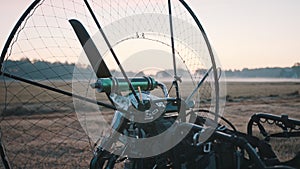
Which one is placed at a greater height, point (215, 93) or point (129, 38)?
point (129, 38)

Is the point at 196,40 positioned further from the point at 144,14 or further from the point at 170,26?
the point at 144,14

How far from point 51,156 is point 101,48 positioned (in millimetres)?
3871

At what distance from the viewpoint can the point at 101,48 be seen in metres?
4.43

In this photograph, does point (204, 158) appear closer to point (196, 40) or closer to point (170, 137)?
point (170, 137)

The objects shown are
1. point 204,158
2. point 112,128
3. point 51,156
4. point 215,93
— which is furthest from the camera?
point 51,156

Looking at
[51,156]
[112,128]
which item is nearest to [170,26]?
[112,128]

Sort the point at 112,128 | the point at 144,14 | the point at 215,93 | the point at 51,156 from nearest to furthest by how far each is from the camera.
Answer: the point at 112,128 → the point at 144,14 → the point at 215,93 → the point at 51,156

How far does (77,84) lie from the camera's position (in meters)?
4.62

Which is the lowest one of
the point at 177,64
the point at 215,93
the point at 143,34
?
the point at 215,93

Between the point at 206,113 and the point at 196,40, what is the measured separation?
829mm

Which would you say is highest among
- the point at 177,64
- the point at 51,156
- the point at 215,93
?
the point at 177,64

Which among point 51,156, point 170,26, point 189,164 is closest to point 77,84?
point 170,26

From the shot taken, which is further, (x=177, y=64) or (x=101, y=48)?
(x=177, y=64)

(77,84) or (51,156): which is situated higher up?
(77,84)
